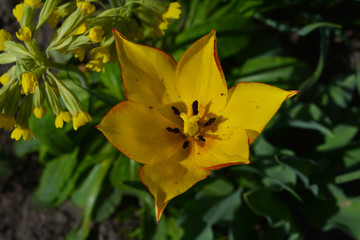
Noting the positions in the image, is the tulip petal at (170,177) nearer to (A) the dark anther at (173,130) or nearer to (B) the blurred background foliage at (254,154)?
(A) the dark anther at (173,130)

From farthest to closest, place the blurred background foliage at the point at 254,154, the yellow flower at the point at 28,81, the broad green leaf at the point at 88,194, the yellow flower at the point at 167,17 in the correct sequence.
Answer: the broad green leaf at the point at 88,194 → the blurred background foliage at the point at 254,154 → the yellow flower at the point at 167,17 → the yellow flower at the point at 28,81

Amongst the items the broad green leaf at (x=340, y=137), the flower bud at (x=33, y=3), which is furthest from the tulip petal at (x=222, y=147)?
the broad green leaf at (x=340, y=137)

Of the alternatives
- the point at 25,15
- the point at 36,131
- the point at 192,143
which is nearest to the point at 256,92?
the point at 192,143

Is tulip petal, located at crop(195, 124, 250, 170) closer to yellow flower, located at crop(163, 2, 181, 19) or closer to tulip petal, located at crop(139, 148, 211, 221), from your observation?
tulip petal, located at crop(139, 148, 211, 221)

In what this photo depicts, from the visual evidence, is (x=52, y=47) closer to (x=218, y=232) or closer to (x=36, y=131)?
(x=36, y=131)

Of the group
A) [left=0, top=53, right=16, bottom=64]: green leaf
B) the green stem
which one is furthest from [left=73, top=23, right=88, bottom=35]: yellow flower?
[left=0, top=53, right=16, bottom=64]: green leaf

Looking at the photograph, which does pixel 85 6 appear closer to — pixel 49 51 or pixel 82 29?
pixel 82 29
